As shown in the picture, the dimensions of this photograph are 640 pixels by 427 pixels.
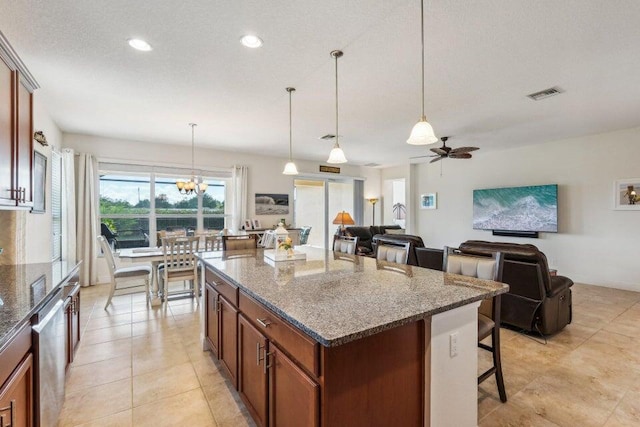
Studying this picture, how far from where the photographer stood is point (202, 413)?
6.56ft

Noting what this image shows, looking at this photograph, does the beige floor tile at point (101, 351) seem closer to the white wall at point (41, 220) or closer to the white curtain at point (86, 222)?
the white wall at point (41, 220)

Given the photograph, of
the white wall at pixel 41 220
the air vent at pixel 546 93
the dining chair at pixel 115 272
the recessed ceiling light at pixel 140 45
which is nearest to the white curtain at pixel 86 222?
the white wall at pixel 41 220

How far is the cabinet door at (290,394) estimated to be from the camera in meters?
1.16

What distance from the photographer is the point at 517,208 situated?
20.0 ft

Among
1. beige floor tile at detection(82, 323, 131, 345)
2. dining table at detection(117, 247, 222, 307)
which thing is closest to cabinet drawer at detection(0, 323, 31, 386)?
beige floor tile at detection(82, 323, 131, 345)

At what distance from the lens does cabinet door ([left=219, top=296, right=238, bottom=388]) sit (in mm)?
2004

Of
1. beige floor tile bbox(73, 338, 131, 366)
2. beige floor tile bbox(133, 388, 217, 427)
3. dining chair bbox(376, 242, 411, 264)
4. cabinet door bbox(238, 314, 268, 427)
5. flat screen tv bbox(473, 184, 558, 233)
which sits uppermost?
flat screen tv bbox(473, 184, 558, 233)

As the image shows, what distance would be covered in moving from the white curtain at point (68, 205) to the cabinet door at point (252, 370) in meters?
4.60

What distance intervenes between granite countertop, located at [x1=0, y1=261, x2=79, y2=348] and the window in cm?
336

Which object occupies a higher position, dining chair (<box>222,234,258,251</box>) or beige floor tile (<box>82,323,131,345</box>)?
dining chair (<box>222,234,258,251</box>)

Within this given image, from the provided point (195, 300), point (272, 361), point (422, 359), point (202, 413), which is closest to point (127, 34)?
point (272, 361)

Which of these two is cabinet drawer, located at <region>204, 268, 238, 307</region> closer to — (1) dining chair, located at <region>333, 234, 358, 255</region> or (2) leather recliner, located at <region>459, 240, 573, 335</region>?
(1) dining chair, located at <region>333, 234, 358, 255</region>

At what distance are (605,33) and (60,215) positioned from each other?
23.0ft

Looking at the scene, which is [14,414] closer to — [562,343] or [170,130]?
[562,343]
